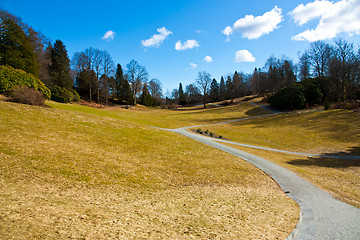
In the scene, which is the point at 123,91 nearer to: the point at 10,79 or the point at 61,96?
the point at 61,96

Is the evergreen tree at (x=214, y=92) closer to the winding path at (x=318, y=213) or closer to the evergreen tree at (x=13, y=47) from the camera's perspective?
the evergreen tree at (x=13, y=47)

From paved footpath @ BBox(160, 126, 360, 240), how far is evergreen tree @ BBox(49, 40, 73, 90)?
43.2 metres

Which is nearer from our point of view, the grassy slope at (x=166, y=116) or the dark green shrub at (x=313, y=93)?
the grassy slope at (x=166, y=116)

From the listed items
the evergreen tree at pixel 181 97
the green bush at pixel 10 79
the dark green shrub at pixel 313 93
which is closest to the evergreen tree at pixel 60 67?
the green bush at pixel 10 79

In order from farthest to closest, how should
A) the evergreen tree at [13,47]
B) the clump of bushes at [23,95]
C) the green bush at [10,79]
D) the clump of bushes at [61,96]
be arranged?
the clump of bushes at [61,96]
the evergreen tree at [13,47]
the green bush at [10,79]
the clump of bushes at [23,95]

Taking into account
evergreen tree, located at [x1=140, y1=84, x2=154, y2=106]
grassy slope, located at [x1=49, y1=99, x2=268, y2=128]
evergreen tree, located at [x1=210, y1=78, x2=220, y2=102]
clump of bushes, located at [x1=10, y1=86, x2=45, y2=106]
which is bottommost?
grassy slope, located at [x1=49, y1=99, x2=268, y2=128]

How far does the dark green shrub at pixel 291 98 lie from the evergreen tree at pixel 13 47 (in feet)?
158

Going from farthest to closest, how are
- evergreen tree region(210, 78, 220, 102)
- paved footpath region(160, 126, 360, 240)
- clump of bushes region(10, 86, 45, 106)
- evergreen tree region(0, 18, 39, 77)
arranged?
1. evergreen tree region(210, 78, 220, 102)
2. evergreen tree region(0, 18, 39, 77)
3. clump of bushes region(10, 86, 45, 106)
4. paved footpath region(160, 126, 360, 240)

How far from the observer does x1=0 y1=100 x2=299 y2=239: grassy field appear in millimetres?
4133

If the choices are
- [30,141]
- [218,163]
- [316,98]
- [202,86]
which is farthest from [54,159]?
[202,86]

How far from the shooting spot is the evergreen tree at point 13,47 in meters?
19.7

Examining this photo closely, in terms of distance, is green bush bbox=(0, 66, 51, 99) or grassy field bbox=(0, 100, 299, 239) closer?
grassy field bbox=(0, 100, 299, 239)

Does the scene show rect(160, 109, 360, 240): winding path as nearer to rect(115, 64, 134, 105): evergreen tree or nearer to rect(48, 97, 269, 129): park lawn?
rect(48, 97, 269, 129): park lawn

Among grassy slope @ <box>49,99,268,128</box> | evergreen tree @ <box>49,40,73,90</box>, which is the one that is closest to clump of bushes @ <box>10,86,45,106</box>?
grassy slope @ <box>49,99,268,128</box>
